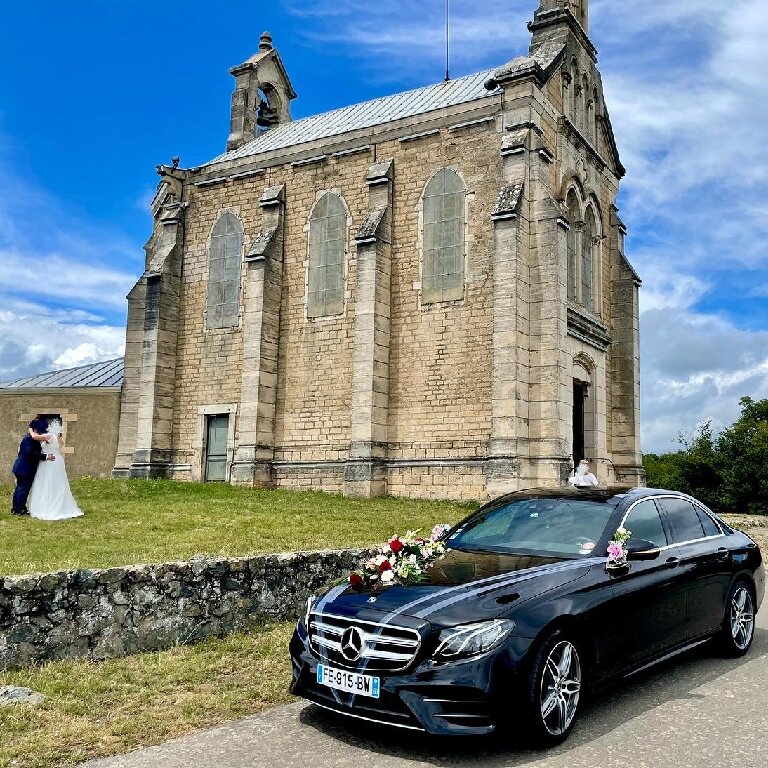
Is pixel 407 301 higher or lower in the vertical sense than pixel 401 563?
higher

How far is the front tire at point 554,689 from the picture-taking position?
4.62m

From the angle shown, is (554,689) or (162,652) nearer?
(554,689)

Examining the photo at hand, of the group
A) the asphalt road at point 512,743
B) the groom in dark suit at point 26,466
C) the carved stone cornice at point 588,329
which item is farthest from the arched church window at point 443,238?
the asphalt road at point 512,743

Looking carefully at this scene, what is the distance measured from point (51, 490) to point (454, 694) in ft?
40.3

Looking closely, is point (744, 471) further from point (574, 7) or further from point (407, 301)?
point (574, 7)

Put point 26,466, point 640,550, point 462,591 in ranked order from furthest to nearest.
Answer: point 26,466 → point 640,550 → point 462,591

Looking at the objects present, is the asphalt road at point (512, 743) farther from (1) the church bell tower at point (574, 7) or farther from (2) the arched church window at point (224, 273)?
(1) the church bell tower at point (574, 7)

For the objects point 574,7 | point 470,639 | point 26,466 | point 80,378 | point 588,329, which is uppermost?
point 574,7

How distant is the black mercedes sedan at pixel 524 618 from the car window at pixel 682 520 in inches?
0.7

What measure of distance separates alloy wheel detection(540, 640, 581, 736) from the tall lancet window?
19639 millimetres

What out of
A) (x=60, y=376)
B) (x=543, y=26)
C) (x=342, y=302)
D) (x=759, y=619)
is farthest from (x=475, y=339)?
(x=60, y=376)

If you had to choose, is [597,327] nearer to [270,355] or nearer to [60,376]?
[270,355]

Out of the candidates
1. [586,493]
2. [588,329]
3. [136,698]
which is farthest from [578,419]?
[136,698]

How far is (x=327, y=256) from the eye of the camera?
23.4 meters
